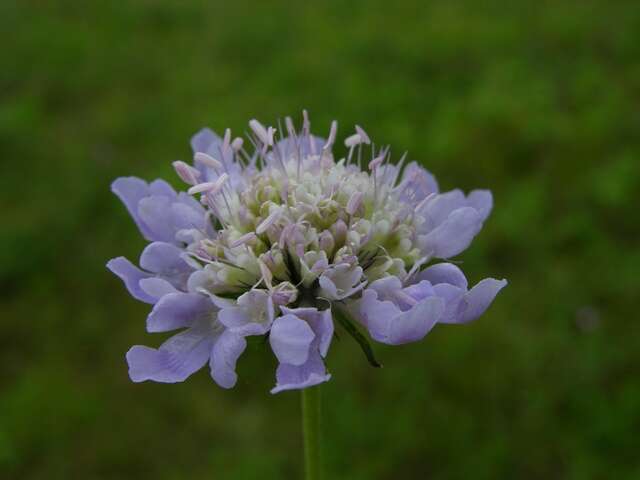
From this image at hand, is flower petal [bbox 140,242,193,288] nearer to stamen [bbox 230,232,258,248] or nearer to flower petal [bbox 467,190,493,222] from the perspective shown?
stamen [bbox 230,232,258,248]

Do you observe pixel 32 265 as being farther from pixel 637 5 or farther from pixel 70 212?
pixel 637 5

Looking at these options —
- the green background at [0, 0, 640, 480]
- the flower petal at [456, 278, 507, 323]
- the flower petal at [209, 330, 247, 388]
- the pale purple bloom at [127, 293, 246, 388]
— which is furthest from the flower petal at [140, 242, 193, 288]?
the green background at [0, 0, 640, 480]

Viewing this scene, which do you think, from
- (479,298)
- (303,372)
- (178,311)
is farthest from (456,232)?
(178,311)

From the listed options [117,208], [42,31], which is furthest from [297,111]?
A: [42,31]

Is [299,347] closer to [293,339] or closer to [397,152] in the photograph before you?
[293,339]

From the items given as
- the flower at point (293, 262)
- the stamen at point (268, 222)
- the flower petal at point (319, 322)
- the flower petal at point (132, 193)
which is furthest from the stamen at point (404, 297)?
the flower petal at point (132, 193)

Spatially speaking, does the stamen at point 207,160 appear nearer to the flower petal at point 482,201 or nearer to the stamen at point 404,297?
the stamen at point 404,297
